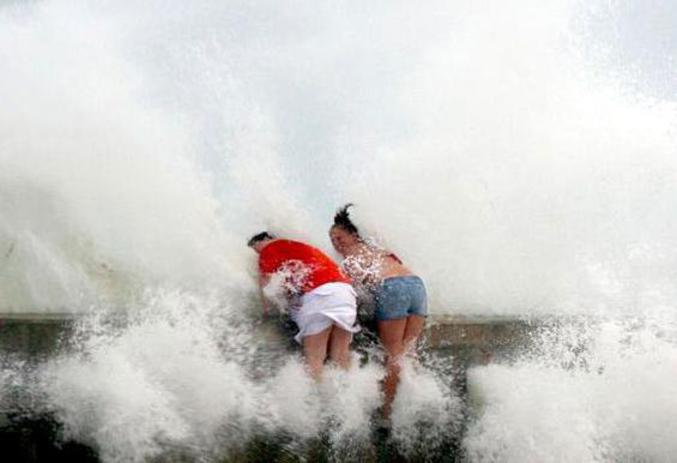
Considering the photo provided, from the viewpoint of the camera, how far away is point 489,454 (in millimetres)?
5855

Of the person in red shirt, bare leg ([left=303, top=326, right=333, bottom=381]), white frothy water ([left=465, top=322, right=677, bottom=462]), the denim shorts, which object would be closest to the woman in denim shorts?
the denim shorts

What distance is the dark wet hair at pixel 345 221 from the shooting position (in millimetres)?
6012

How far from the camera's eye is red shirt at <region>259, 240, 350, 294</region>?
5.32 meters

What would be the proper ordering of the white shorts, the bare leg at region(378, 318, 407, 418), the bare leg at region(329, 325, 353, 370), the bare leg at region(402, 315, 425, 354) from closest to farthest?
the white shorts
the bare leg at region(329, 325, 353, 370)
the bare leg at region(378, 318, 407, 418)
the bare leg at region(402, 315, 425, 354)

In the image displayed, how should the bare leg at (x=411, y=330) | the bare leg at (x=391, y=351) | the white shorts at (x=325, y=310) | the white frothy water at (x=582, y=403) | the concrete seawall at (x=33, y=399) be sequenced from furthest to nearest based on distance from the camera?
the white frothy water at (x=582, y=403) < the bare leg at (x=411, y=330) < the bare leg at (x=391, y=351) < the white shorts at (x=325, y=310) < the concrete seawall at (x=33, y=399)

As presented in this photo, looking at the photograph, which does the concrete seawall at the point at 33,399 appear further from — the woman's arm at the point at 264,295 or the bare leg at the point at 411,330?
the bare leg at the point at 411,330

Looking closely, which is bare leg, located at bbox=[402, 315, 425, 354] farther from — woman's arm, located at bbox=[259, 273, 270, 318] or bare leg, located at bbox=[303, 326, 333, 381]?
woman's arm, located at bbox=[259, 273, 270, 318]

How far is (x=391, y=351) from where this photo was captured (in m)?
5.64

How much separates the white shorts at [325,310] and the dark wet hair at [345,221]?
77 cm

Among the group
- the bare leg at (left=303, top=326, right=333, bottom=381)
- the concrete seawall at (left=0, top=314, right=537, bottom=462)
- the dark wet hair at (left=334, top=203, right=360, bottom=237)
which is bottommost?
the concrete seawall at (left=0, top=314, right=537, bottom=462)

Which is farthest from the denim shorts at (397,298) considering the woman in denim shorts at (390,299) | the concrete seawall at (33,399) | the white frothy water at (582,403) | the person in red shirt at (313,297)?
the white frothy water at (582,403)

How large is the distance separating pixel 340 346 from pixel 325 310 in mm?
336

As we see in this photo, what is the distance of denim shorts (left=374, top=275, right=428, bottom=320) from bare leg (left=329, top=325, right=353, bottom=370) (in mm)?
345

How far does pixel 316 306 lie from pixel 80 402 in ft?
5.30
